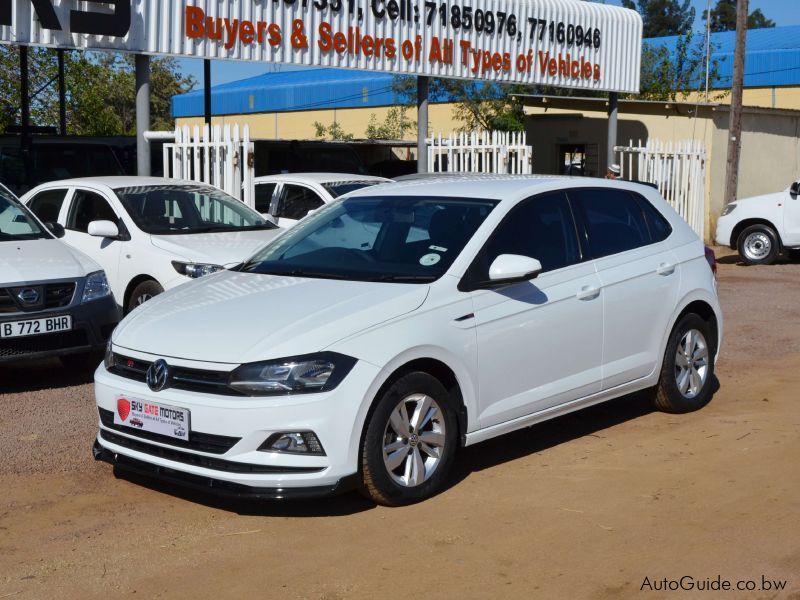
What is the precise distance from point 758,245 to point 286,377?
16.8m

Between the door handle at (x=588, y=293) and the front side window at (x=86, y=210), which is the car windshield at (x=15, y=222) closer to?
the front side window at (x=86, y=210)

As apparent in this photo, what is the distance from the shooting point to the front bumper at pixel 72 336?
8.18 metres

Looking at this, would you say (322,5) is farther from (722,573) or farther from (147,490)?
(722,573)

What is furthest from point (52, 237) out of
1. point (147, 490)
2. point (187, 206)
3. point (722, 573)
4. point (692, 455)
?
point (722, 573)

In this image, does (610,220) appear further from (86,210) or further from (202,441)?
(86,210)

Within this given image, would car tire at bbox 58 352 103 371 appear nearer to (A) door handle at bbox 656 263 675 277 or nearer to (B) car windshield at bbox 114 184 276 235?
(B) car windshield at bbox 114 184 276 235

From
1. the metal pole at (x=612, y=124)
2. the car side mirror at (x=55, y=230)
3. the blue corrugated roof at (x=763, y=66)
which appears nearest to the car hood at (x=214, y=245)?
the car side mirror at (x=55, y=230)

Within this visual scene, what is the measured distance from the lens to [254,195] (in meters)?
14.1

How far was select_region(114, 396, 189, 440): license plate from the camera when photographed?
17.5ft

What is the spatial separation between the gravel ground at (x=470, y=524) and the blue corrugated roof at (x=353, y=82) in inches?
1200

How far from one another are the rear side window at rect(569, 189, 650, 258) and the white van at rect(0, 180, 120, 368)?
3.92m

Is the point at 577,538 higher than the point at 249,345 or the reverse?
the reverse

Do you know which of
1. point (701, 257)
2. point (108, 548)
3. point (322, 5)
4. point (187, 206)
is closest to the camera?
point (108, 548)

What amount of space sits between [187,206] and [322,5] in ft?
19.6
